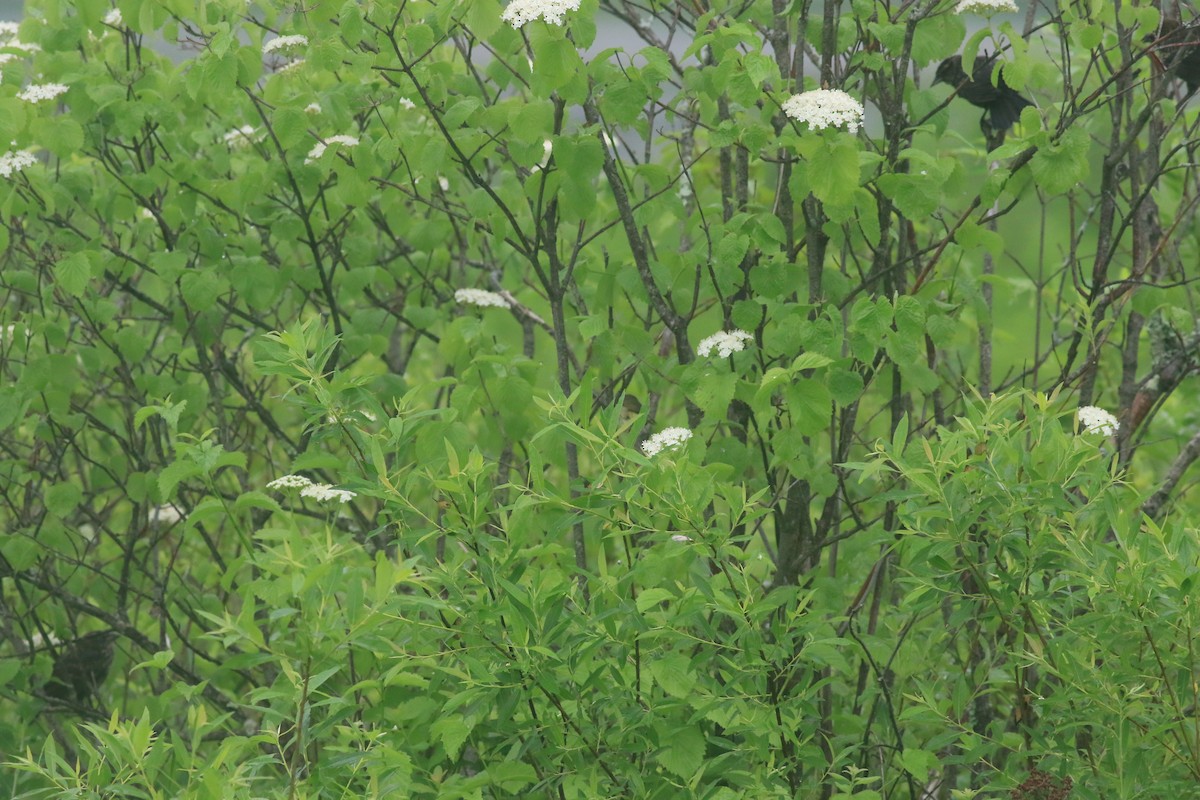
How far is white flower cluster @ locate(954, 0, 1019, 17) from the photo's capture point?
219cm

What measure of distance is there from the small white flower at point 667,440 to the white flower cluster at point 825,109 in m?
0.51

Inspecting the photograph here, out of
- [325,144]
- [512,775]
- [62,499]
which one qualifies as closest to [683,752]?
[512,775]

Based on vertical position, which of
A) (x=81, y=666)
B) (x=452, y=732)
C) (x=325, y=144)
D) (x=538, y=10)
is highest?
(x=538, y=10)

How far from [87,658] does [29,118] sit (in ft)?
3.92

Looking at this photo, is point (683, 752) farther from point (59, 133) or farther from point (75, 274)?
point (59, 133)

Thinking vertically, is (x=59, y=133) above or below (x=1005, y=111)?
above

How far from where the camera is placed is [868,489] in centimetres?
290

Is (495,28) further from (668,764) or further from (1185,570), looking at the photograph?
(1185,570)

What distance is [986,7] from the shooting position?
2199 millimetres

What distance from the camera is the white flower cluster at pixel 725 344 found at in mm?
2146

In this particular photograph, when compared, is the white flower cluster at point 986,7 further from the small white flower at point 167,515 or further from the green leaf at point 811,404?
the small white flower at point 167,515

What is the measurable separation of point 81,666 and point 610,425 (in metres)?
1.79

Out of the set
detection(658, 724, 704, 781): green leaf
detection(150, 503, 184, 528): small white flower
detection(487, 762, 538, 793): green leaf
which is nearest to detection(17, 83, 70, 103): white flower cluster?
detection(150, 503, 184, 528): small white flower

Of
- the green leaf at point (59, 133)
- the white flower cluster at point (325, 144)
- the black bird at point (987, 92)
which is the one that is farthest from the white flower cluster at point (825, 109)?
the green leaf at point (59, 133)
